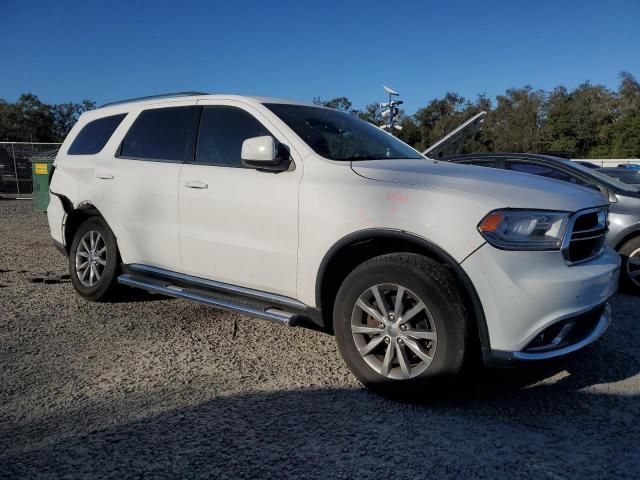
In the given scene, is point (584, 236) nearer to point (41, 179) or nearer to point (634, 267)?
point (634, 267)

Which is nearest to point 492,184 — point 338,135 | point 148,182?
point 338,135

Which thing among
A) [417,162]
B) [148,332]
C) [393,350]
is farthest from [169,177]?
[393,350]

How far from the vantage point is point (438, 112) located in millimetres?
70062

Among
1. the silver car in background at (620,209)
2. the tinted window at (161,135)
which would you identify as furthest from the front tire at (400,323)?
the silver car in background at (620,209)

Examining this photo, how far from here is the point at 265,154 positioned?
3.46 m

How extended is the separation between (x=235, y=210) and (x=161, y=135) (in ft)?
4.31

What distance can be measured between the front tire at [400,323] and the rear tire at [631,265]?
391cm

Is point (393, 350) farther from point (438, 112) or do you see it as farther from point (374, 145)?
point (438, 112)

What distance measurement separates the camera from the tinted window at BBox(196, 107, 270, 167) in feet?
13.0

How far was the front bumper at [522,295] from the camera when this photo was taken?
2746 millimetres

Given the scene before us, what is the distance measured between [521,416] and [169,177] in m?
3.08

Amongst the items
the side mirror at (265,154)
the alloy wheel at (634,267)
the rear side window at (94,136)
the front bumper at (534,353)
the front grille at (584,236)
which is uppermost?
the rear side window at (94,136)

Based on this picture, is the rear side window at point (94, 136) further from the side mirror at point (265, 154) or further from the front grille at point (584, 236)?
the front grille at point (584, 236)

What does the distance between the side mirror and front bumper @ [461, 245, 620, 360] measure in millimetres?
1432
